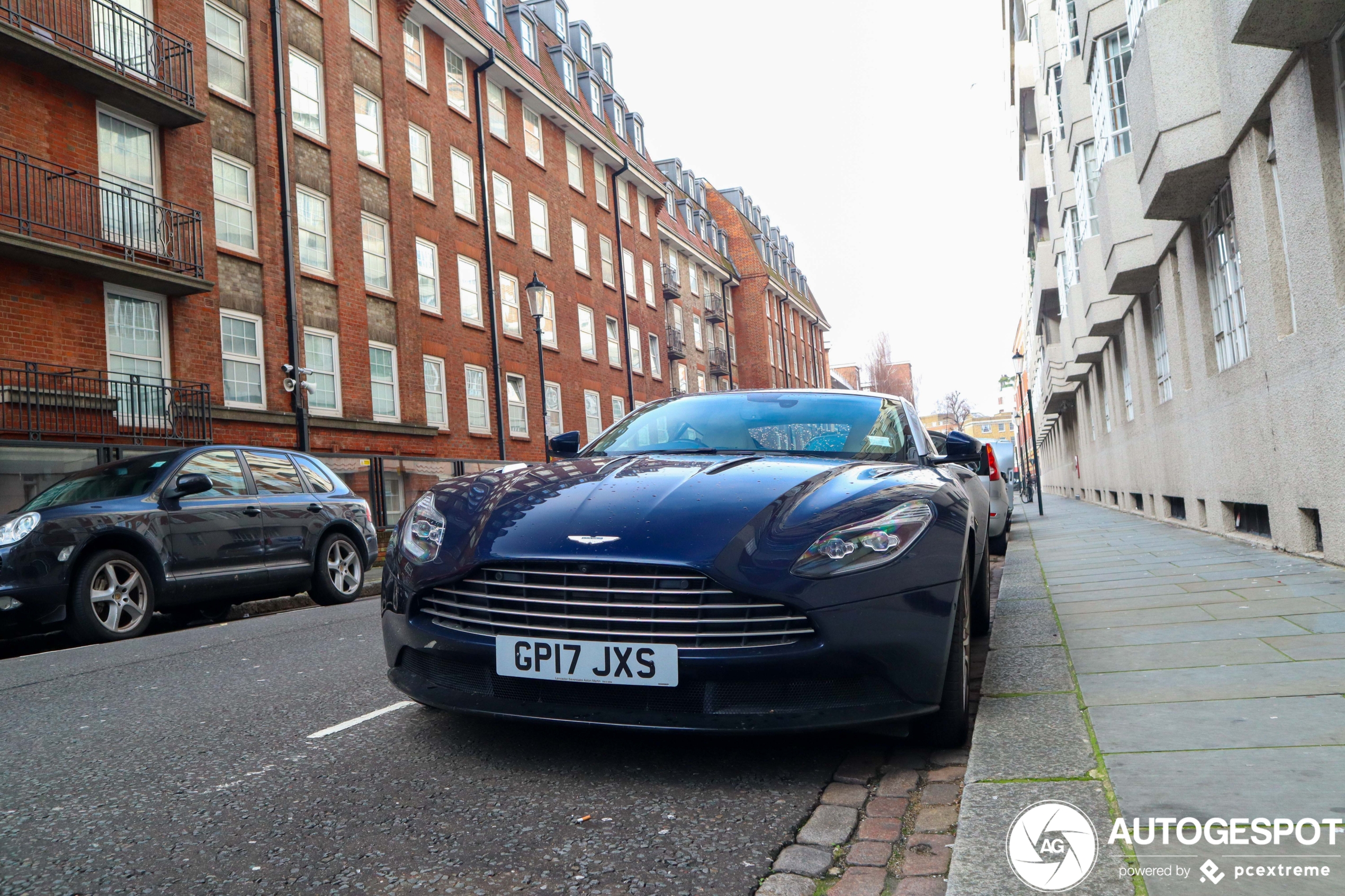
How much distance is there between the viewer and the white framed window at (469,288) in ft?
76.2

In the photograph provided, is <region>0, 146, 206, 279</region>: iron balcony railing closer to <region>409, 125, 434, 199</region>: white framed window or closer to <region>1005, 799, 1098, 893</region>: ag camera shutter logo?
<region>409, 125, 434, 199</region>: white framed window

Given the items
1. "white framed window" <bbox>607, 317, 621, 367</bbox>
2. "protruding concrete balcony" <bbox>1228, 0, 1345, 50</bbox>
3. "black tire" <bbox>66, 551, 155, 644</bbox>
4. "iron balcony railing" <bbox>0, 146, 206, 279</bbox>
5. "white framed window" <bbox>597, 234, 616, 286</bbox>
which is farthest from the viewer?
"white framed window" <bbox>607, 317, 621, 367</bbox>

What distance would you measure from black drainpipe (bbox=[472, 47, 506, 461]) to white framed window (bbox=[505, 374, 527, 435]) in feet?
2.15

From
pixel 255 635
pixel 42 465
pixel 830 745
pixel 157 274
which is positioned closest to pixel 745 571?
pixel 830 745

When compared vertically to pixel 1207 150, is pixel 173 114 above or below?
above

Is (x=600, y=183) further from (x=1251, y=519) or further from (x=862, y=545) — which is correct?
(x=862, y=545)

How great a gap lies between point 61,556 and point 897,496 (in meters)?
6.40

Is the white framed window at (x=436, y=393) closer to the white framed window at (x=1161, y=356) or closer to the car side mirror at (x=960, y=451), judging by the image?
the white framed window at (x=1161, y=356)

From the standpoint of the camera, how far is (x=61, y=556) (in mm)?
6918

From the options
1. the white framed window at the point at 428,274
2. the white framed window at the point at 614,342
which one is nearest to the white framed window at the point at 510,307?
the white framed window at the point at 428,274

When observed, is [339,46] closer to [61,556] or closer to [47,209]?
[47,209]

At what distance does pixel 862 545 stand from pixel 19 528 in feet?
21.5

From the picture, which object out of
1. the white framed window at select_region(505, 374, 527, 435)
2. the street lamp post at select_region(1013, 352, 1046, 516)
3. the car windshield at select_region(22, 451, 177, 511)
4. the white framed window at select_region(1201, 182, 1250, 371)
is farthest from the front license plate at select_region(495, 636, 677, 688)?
the white framed window at select_region(505, 374, 527, 435)

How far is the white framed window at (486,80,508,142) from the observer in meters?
25.7
